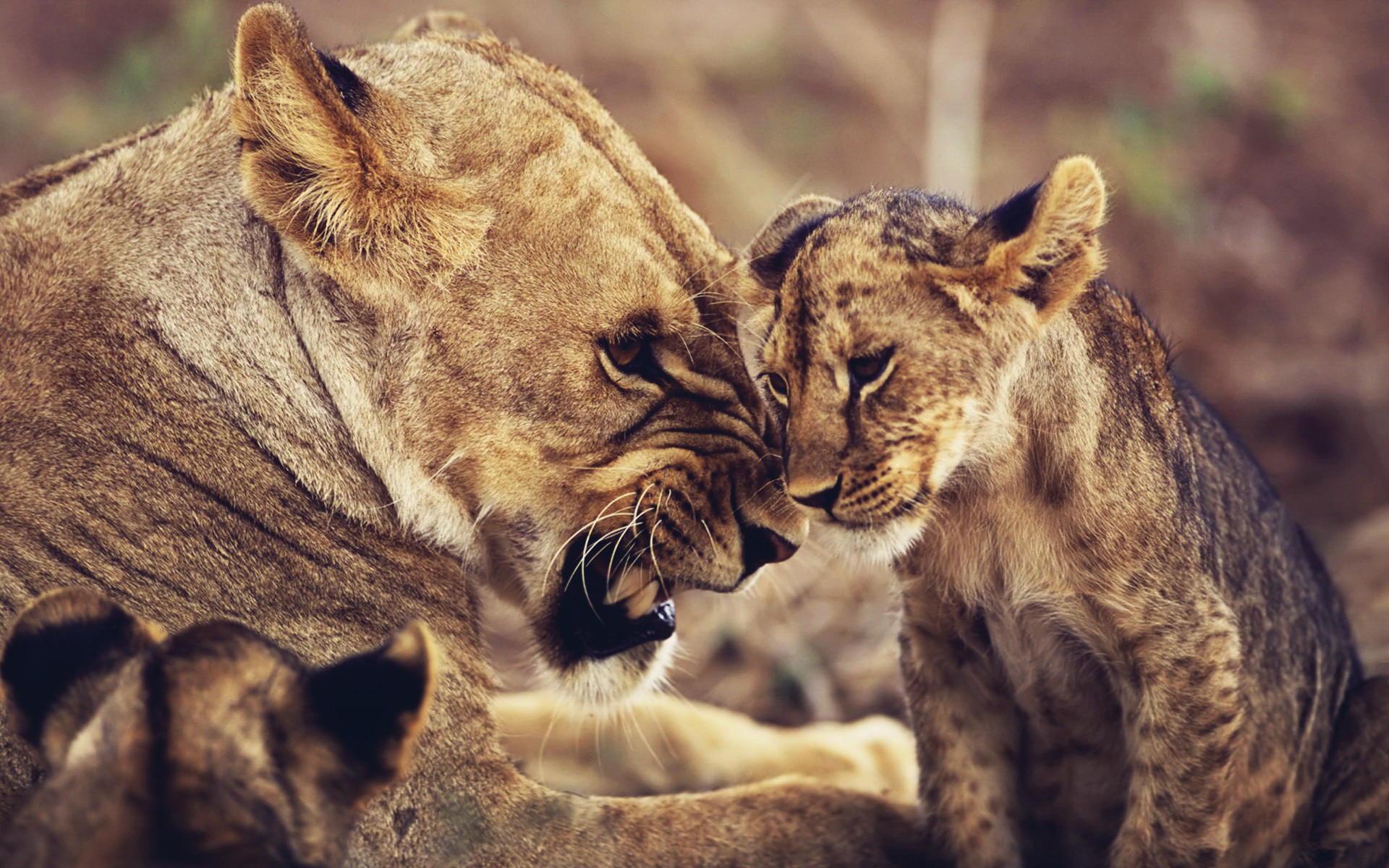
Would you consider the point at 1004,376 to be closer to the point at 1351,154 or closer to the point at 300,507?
the point at 300,507

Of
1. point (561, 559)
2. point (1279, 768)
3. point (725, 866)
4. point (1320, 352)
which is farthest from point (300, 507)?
point (1320, 352)

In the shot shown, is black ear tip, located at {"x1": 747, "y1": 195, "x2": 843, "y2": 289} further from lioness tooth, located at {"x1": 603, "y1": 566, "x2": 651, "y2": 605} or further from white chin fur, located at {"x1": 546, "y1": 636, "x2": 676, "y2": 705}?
white chin fur, located at {"x1": 546, "y1": 636, "x2": 676, "y2": 705}

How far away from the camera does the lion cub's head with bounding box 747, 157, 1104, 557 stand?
2896 millimetres

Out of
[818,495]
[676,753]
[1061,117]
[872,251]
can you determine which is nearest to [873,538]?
[818,495]

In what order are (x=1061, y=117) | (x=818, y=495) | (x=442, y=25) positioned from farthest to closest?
1. (x=1061, y=117)
2. (x=442, y=25)
3. (x=818, y=495)

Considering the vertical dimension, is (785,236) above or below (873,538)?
above

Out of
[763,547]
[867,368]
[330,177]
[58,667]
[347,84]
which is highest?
[347,84]

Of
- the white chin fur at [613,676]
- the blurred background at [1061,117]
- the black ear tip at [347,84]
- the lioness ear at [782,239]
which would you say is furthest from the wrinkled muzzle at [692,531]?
the blurred background at [1061,117]

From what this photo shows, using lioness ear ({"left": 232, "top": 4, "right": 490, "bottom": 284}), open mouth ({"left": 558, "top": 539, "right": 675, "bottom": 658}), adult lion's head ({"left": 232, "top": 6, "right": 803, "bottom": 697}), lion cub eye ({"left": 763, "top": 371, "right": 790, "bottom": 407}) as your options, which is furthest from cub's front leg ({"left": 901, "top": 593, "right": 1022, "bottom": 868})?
lioness ear ({"left": 232, "top": 4, "right": 490, "bottom": 284})

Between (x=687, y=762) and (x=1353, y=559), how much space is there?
2816mm

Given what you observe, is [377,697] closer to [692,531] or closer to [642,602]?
[692,531]

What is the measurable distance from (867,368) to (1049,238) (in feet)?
1.46

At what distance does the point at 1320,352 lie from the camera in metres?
8.01

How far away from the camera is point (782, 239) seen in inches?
133
